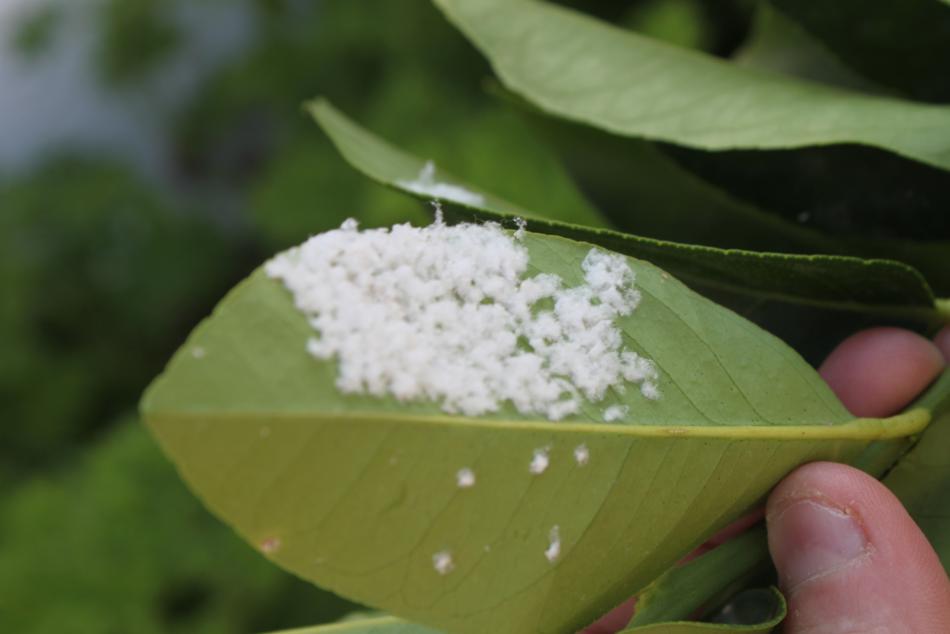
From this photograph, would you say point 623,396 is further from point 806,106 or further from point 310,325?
point 806,106

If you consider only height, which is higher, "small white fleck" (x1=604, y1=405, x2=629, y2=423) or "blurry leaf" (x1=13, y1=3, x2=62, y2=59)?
"small white fleck" (x1=604, y1=405, x2=629, y2=423)

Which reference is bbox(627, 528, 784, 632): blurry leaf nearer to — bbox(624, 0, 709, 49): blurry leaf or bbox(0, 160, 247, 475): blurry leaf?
bbox(624, 0, 709, 49): blurry leaf

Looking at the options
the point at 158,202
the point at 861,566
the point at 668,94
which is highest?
the point at 668,94

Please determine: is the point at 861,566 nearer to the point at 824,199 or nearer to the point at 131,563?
the point at 824,199

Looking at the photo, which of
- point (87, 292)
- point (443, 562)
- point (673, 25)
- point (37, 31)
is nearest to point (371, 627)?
point (443, 562)

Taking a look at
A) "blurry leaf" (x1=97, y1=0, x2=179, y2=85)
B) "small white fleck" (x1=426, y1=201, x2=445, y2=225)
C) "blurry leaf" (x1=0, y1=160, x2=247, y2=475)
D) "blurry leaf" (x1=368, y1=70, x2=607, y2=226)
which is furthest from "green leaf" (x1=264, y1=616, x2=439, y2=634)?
"blurry leaf" (x1=97, y1=0, x2=179, y2=85)

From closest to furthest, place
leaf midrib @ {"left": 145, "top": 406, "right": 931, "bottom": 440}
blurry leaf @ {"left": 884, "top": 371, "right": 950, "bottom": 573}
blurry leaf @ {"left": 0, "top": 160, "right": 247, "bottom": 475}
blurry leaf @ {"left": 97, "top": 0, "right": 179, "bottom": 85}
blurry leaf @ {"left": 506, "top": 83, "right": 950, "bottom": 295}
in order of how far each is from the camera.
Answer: leaf midrib @ {"left": 145, "top": 406, "right": 931, "bottom": 440}, blurry leaf @ {"left": 884, "top": 371, "right": 950, "bottom": 573}, blurry leaf @ {"left": 506, "top": 83, "right": 950, "bottom": 295}, blurry leaf @ {"left": 0, "top": 160, "right": 247, "bottom": 475}, blurry leaf @ {"left": 97, "top": 0, "right": 179, "bottom": 85}

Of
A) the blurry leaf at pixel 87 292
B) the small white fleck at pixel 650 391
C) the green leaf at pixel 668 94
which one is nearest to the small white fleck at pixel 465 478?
the small white fleck at pixel 650 391
